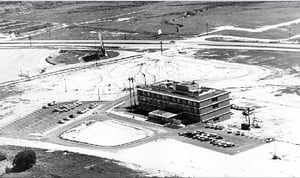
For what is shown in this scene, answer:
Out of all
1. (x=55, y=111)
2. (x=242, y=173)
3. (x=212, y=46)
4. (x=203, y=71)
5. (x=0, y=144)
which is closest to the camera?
(x=242, y=173)

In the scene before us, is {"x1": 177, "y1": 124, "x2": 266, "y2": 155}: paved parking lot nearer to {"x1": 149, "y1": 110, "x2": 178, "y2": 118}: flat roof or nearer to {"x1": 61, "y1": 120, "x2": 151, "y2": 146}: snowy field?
{"x1": 149, "y1": 110, "x2": 178, "y2": 118}: flat roof

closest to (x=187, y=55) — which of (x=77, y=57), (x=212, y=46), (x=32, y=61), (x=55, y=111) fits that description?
(x=212, y=46)

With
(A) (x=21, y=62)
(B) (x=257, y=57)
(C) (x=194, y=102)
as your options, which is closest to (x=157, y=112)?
(C) (x=194, y=102)

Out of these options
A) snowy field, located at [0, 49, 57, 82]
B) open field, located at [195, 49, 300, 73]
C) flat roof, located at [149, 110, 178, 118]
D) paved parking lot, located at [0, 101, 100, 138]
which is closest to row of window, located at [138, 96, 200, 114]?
flat roof, located at [149, 110, 178, 118]

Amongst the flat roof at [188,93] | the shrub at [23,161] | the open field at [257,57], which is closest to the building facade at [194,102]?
the flat roof at [188,93]

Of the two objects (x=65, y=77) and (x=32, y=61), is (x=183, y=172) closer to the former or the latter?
(x=65, y=77)

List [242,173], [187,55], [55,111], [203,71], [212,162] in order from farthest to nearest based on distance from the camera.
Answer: [187,55] → [203,71] → [55,111] → [212,162] → [242,173]
